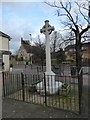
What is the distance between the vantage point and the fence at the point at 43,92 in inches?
285

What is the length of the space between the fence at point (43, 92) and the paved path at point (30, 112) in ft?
1.61

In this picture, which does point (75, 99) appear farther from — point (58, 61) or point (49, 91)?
point (58, 61)

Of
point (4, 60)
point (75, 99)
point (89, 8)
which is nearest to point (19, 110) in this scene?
point (75, 99)

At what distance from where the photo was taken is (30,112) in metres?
6.07

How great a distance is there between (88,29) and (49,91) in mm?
7754

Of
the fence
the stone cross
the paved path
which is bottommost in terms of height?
the paved path

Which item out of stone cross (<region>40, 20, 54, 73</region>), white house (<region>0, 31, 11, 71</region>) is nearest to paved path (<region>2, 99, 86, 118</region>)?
stone cross (<region>40, 20, 54, 73</region>)

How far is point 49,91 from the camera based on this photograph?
8.49 meters

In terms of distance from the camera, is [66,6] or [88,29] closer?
[88,29]

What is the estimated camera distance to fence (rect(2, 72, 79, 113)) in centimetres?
724

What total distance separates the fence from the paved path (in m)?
0.49

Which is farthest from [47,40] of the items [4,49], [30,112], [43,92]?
[4,49]

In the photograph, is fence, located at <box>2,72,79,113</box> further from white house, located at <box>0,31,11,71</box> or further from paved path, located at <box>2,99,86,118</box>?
white house, located at <box>0,31,11,71</box>

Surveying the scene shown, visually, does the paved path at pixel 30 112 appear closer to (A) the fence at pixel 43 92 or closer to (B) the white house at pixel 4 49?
(A) the fence at pixel 43 92
